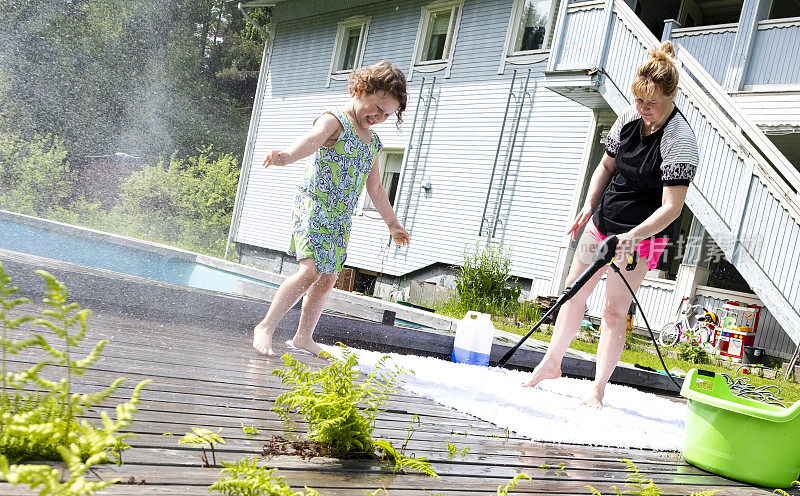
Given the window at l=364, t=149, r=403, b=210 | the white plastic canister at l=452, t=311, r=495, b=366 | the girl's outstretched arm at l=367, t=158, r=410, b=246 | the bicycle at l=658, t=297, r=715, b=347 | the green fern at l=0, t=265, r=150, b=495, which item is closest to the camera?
the green fern at l=0, t=265, r=150, b=495

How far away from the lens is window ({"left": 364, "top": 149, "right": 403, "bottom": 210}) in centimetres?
1500

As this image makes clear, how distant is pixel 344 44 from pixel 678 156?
48.0 ft

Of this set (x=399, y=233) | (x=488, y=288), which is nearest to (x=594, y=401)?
(x=399, y=233)

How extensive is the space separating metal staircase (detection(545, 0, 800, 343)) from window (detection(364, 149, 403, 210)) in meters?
5.40

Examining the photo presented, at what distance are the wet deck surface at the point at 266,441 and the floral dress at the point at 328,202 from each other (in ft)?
2.00

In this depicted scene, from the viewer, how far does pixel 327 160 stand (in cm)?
365

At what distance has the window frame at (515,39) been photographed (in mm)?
12445

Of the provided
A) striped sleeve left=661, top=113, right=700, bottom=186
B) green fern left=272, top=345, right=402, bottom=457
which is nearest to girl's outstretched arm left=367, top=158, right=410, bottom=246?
striped sleeve left=661, top=113, right=700, bottom=186

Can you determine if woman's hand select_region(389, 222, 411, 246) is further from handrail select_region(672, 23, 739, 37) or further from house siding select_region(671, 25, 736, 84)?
handrail select_region(672, 23, 739, 37)

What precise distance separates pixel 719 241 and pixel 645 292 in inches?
98.6

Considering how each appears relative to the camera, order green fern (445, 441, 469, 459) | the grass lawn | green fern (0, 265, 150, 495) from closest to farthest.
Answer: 1. green fern (0, 265, 150, 495)
2. green fern (445, 441, 469, 459)
3. the grass lawn

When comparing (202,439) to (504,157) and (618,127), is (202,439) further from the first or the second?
(504,157)

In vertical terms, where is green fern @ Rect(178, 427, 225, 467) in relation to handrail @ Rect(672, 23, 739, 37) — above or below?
below

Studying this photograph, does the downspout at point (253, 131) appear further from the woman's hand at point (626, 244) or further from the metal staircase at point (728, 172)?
the woman's hand at point (626, 244)
